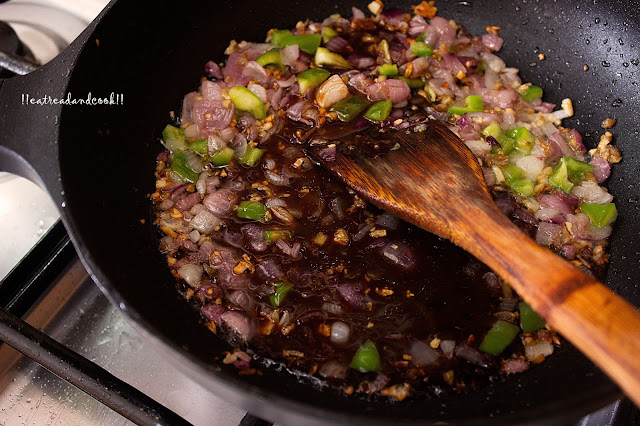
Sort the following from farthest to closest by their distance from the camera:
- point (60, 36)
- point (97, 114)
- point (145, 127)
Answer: point (60, 36)
point (145, 127)
point (97, 114)

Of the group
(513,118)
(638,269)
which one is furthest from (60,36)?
(638,269)

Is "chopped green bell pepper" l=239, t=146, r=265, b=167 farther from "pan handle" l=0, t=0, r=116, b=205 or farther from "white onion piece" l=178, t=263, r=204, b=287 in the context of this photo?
"pan handle" l=0, t=0, r=116, b=205

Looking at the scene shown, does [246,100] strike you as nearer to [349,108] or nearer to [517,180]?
[349,108]

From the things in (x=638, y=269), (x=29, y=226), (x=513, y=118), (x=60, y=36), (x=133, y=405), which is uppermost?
(x=513, y=118)

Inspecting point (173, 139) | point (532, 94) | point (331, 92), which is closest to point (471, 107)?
point (532, 94)

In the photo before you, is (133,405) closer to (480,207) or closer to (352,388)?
(352,388)

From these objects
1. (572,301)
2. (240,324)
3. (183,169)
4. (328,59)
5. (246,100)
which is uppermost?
(572,301)

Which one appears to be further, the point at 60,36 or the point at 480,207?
the point at 60,36
